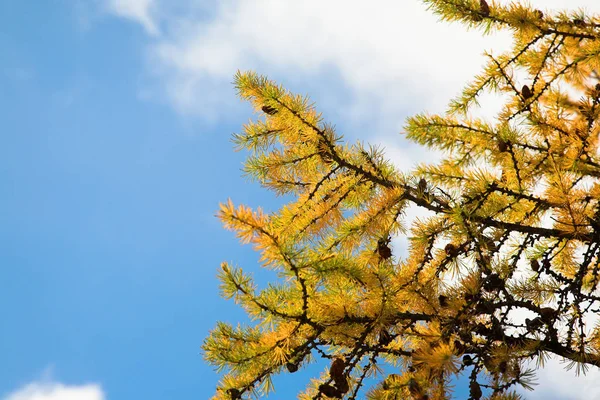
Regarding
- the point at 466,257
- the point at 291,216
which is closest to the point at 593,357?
the point at 466,257

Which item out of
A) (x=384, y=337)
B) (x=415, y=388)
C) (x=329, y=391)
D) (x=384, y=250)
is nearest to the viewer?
(x=415, y=388)

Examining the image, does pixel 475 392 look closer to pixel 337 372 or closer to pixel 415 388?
pixel 415 388

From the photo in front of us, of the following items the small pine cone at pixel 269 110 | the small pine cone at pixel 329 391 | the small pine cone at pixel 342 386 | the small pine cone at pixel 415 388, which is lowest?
the small pine cone at pixel 415 388

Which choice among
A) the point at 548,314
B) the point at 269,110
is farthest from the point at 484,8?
the point at 548,314

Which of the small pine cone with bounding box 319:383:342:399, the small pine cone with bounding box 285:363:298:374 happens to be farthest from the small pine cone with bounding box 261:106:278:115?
the small pine cone with bounding box 319:383:342:399

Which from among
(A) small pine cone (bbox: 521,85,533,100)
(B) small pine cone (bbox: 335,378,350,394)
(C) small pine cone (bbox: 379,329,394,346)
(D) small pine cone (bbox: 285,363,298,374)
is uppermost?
(A) small pine cone (bbox: 521,85,533,100)

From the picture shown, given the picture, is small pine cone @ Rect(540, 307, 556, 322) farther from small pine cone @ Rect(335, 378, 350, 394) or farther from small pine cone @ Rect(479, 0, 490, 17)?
small pine cone @ Rect(479, 0, 490, 17)

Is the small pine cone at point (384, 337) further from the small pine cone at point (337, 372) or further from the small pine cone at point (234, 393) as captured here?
the small pine cone at point (234, 393)

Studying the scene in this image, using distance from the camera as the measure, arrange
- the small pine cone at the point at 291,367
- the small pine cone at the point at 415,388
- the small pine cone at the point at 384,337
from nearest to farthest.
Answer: the small pine cone at the point at 415,388 → the small pine cone at the point at 291,367 → the small pine cone at the point at 384,337

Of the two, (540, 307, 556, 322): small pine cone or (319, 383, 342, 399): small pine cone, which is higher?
(540, 307, 556, 322): small pine cone

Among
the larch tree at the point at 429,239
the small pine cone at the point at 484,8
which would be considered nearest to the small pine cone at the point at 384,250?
the larch tree at the point at 429,239

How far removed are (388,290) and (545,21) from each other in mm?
1694

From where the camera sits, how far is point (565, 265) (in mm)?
3346

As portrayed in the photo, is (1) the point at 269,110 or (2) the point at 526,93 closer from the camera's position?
(1) the point at 269,110
